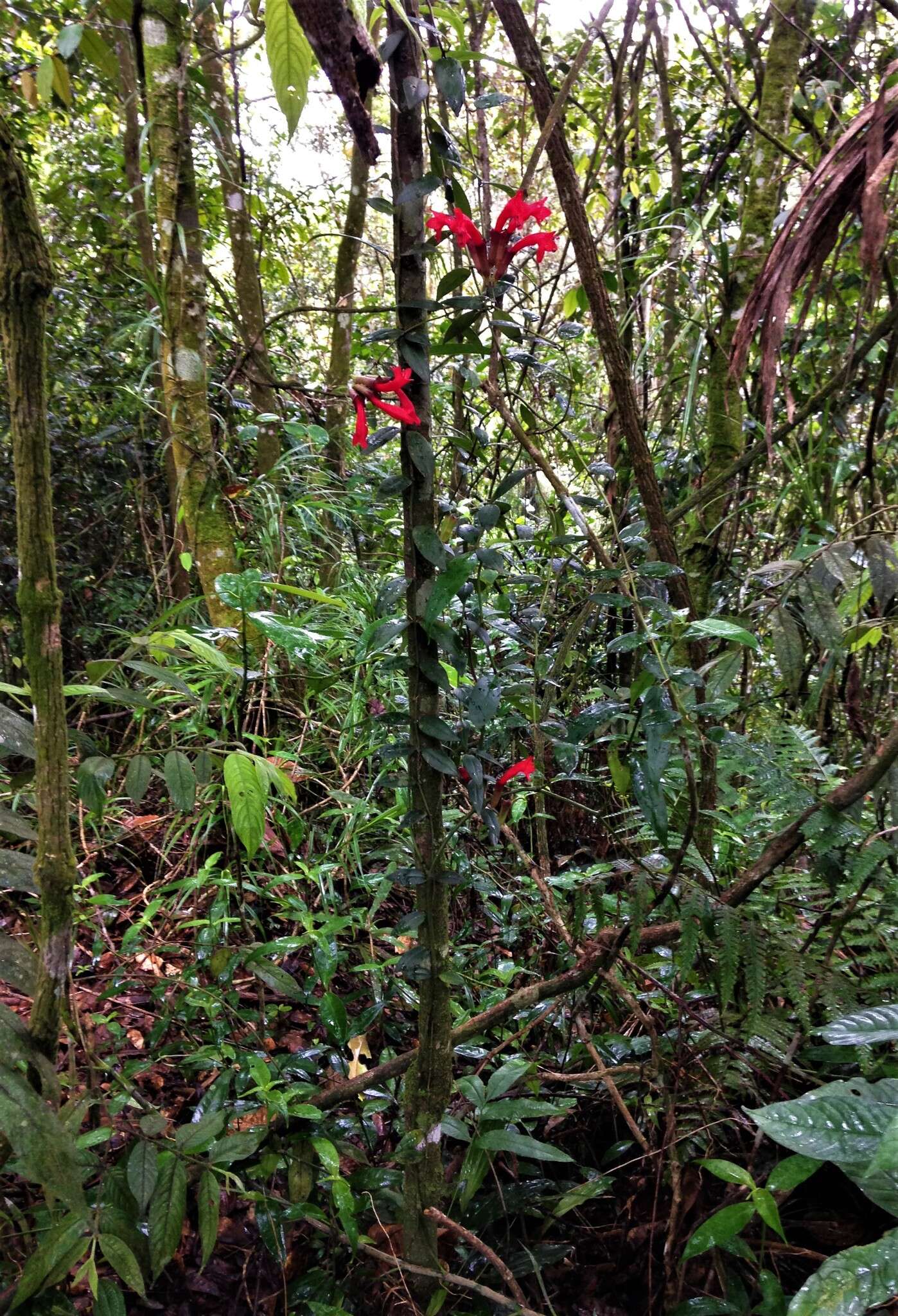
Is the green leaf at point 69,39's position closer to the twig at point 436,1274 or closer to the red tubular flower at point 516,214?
the red tubular flower at point 516,214

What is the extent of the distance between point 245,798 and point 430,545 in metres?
0.44

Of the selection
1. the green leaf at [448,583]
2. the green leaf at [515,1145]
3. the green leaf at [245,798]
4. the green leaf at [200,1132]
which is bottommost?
the green leaf at [515,1145]

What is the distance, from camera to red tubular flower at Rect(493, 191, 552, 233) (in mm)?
954

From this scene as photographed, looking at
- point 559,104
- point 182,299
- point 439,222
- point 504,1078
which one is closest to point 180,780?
point 504,1078

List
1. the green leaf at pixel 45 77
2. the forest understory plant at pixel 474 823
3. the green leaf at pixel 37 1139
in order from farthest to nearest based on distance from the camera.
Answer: the green leaf at pixel 45 77 → the forest understory plant at pixel 474 823 → the green leaf at pixel 37 1139

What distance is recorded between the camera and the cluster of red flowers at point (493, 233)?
35.3 inches

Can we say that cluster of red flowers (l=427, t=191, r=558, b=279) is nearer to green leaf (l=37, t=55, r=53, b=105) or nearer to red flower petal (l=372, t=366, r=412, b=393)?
red flower petal (l=372, t=366, r=412, b=393)

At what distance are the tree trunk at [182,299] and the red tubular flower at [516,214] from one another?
1.26 meters

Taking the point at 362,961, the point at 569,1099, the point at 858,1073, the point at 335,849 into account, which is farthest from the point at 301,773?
the point at 858,1073

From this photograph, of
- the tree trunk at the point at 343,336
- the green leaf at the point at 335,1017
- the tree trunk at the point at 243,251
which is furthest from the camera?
the tree trunk at the point at 343,336

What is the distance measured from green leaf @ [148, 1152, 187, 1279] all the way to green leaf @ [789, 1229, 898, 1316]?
644mm

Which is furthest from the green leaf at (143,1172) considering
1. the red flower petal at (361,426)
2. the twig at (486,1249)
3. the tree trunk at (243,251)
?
the tree trunk at (243,251)

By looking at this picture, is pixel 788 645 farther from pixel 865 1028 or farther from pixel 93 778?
pixel 93 778

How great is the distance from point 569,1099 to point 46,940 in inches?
32.7
